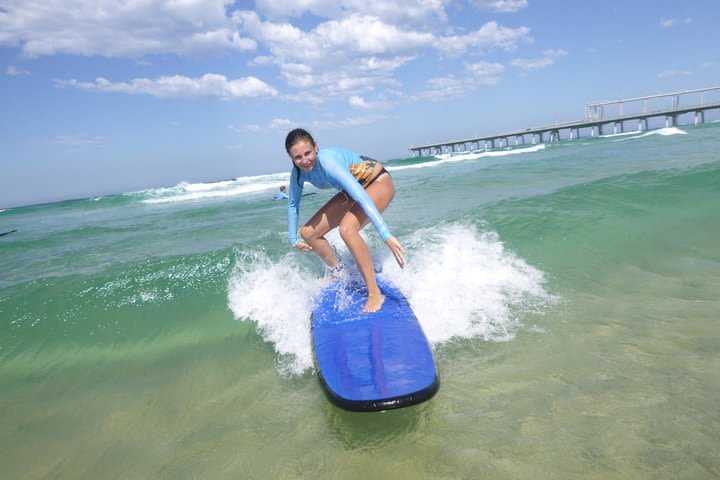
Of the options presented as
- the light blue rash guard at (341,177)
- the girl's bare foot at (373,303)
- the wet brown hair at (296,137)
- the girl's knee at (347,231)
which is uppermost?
the wet brown hair at (296,137)

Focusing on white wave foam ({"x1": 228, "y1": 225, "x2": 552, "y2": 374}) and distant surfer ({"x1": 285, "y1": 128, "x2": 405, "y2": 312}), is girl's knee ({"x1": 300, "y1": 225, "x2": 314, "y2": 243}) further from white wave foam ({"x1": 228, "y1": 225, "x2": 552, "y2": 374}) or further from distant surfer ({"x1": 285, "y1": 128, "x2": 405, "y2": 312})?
white wave foam ({"x1": 228, "y1": 225, "x2": 552, "y2": 374})

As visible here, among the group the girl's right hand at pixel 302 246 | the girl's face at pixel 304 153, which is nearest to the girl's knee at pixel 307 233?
the girl's right hand at pixel 302 246

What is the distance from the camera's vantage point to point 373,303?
3.97 meters

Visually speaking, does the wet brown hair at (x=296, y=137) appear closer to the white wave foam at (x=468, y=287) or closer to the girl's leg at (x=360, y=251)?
the girl's leg at (x=360, y=251)

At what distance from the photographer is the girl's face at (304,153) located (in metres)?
3.80

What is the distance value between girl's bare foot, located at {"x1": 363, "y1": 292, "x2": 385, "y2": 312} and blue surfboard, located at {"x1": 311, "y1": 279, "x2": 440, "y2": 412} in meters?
0.05

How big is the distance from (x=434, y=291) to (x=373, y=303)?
107cm

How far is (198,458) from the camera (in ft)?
9.09

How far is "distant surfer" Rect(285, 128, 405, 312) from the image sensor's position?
12.4 feet

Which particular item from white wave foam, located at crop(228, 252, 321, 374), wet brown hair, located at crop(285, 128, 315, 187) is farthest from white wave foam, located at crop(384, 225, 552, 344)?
wet brown hair, located at crop(285, 128, 315, 187)

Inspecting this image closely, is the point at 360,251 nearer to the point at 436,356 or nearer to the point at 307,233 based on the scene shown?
the point at 307,233

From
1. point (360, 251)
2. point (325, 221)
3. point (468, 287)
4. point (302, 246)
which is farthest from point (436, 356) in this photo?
point (302, 246)

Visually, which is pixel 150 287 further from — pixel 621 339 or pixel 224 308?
pixel 621 339

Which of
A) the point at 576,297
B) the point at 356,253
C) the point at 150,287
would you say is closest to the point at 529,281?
the point at 576,297
